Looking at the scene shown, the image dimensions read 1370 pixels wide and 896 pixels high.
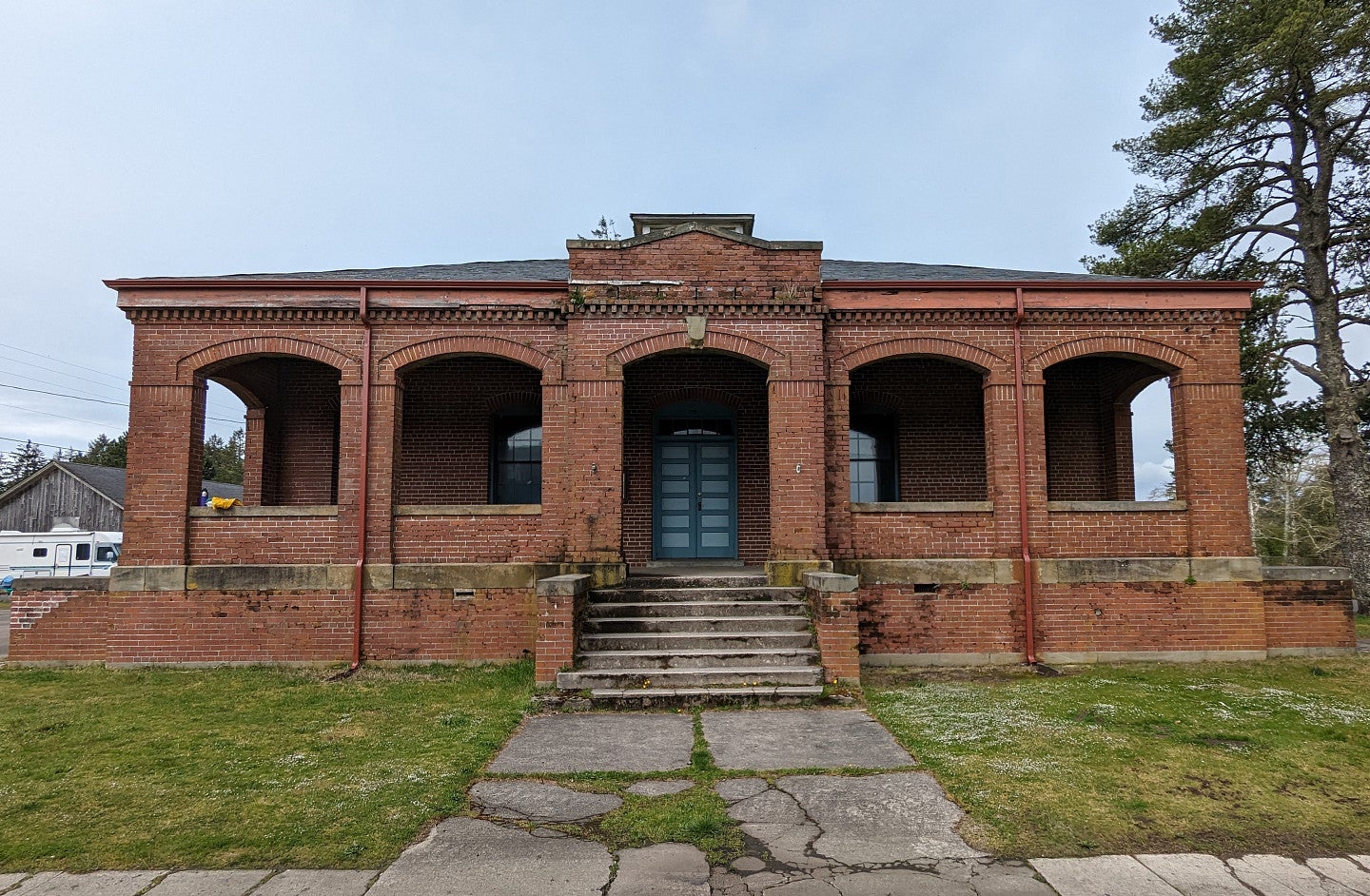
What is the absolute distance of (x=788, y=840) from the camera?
160 inches

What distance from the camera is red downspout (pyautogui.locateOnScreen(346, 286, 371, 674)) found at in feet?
29.8

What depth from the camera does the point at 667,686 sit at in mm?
7301

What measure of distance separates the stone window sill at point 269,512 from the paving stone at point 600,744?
4.42 m

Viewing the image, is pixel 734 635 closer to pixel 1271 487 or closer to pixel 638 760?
pixel 638 760

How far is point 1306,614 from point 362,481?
40.4 ft

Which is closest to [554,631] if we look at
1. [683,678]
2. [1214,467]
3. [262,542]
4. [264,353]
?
[683,678]

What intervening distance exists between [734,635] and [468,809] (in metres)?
3.93

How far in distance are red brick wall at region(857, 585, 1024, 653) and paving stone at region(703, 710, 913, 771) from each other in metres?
2.42

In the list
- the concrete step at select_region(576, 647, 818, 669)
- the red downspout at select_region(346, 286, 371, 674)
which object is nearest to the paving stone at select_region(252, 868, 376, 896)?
the concrete step at select_region(576, 647, 818, 669)

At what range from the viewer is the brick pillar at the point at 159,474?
9148 millimetres

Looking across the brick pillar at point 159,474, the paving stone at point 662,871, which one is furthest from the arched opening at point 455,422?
the paving stone at point 662,871

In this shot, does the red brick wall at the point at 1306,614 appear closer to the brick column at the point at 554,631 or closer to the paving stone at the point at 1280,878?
the paving stone at the point at 1280,878

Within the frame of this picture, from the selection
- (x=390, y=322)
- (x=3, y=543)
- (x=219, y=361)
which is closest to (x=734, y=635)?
(x=390, y=322)

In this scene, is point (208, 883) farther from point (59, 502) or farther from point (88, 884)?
point (59, 502)
